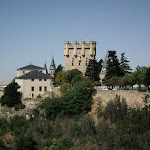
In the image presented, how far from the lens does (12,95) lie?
39.0m

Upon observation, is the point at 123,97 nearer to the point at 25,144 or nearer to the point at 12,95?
the point at 25,144

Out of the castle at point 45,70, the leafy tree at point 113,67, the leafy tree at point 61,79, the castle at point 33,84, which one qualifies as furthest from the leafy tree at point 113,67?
the castle at point 33,84

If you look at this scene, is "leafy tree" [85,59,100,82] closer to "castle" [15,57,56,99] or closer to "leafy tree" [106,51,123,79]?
"leafy tree" [106,51,123,79]

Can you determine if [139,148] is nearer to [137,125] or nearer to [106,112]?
[137,125]

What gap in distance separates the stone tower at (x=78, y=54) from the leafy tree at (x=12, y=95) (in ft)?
57.2

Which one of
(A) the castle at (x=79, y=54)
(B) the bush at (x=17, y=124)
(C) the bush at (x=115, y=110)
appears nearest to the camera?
(C) the bush at (x=115, y=110)

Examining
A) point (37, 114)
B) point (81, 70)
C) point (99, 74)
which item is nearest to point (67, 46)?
point (81, 70)

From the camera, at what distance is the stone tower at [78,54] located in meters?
53.8

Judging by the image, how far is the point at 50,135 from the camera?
1246 inches

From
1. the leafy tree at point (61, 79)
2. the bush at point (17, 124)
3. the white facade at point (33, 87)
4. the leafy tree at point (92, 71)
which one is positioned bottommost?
the bush at point (17, 124)

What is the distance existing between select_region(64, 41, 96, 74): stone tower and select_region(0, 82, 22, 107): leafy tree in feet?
57.2

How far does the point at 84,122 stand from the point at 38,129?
19.5 feet

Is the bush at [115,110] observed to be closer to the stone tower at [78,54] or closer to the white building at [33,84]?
the white building at [33,84]

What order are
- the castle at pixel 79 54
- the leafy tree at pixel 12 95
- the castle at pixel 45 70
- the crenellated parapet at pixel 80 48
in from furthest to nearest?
the castle at pixel 79 54 < the crenellated parapet at pixel 80 48 < the castle at pixel 45 70 < the leafy tree at pixel 12 95
